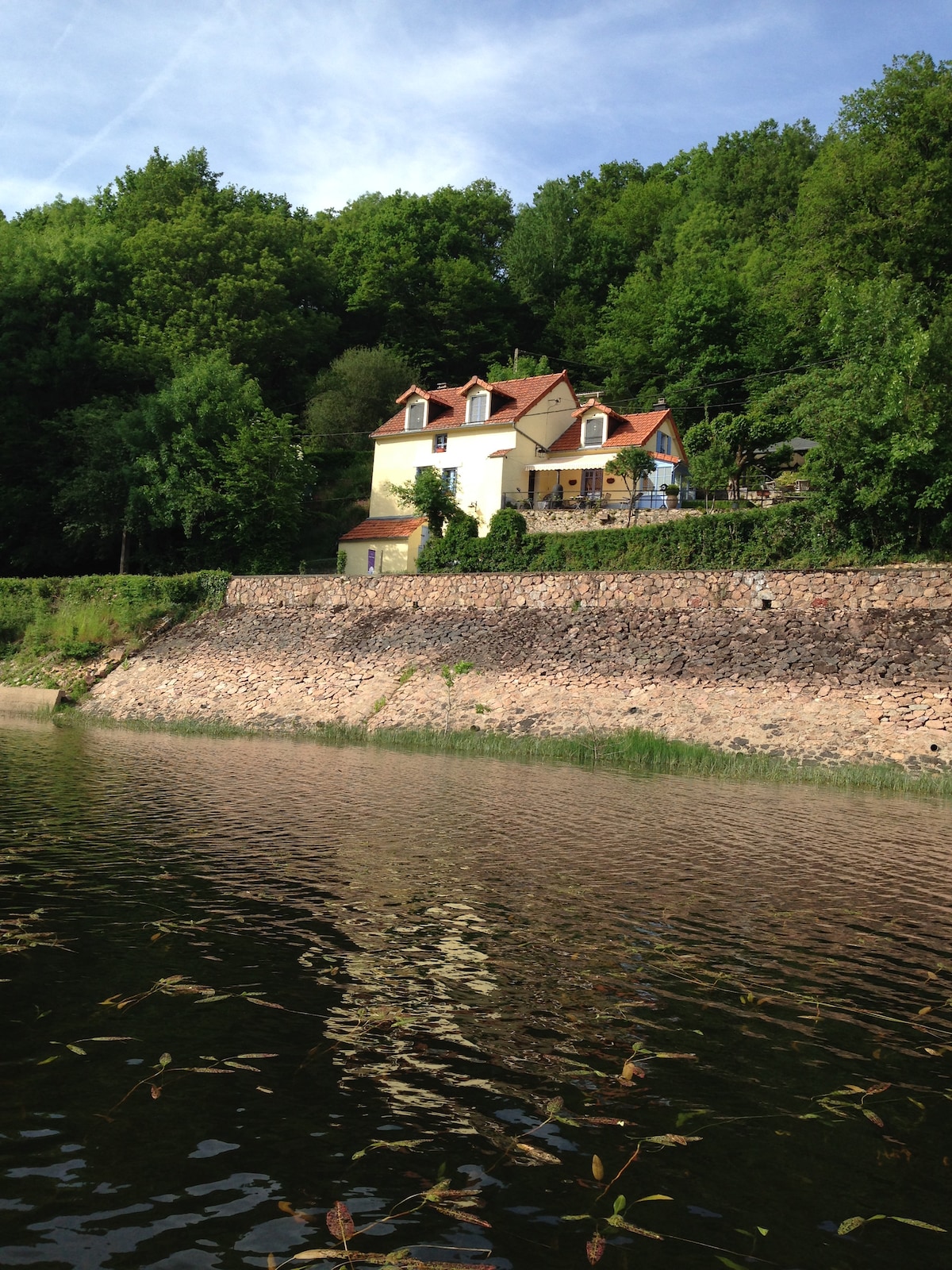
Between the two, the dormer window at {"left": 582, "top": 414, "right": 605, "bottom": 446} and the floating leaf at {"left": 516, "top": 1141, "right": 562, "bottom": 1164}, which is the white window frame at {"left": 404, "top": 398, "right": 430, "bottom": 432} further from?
the floating leaf at {"left": 516, "top": 1141, "right": 562, "bottom": 1164}

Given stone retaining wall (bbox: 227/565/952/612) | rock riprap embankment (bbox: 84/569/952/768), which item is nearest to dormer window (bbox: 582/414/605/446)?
stone retaining wall (bbox: 227/565/952/612)

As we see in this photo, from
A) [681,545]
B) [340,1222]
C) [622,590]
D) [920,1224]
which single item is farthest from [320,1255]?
[681,545]

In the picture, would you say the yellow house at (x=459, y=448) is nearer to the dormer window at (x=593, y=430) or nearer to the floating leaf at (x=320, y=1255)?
the dormer window at (x=593, y=430)

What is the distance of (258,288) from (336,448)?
1230cm

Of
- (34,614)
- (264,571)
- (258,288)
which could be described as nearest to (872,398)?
(264,571)

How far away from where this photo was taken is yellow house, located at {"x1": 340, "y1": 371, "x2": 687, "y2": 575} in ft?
154

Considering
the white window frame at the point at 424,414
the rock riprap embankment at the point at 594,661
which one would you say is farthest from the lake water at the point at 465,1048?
the white window frame at the point at 424,414

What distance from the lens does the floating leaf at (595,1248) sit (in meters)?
4.05

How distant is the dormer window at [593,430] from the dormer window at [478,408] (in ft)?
16.3

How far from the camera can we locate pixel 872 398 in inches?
1166

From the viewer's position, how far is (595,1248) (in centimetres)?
411

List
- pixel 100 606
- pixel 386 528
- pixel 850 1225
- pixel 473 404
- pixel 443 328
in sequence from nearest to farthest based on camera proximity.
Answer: pixel 850 1225
pixel 100 606
pixel 386 528
pixel 473 404
pixel 443 328

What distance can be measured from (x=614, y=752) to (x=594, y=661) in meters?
4.07

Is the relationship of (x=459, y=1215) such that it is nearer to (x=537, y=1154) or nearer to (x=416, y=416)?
(x=537, y=1154)
